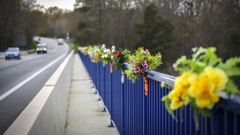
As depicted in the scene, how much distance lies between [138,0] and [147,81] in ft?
205

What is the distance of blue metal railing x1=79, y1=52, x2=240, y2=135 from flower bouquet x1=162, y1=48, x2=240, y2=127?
0.16 m

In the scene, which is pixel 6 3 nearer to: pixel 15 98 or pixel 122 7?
pixel 15 98

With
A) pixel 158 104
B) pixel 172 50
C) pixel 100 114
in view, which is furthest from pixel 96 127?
pixel 172 50

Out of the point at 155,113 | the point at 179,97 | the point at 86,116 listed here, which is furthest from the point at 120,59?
the point at 179,97

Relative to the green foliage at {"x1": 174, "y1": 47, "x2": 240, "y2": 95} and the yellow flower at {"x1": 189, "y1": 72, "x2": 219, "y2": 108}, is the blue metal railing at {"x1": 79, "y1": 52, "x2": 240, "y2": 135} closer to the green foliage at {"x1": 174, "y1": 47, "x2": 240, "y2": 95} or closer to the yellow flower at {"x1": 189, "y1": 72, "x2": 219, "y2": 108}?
the green foliage at {"x1": 174, "y1": 47, "x2": 240, "y2": 95}

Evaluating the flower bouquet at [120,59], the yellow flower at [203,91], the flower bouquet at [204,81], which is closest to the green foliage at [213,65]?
the flower bouquet at [204,81]

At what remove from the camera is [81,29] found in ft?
281

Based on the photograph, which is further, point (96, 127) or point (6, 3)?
point (6, 3)

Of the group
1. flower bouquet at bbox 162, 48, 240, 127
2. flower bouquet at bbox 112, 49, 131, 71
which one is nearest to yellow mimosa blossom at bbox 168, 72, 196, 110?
flower bouquet at bbox 162, 48, 240, 127

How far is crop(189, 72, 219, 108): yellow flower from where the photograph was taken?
8.90 feet

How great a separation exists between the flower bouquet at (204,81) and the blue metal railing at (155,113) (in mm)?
165

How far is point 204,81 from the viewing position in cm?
272

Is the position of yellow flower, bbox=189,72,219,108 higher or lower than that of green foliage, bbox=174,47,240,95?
lower

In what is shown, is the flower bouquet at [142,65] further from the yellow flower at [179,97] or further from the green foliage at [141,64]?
the yellow flower at [179,97]
